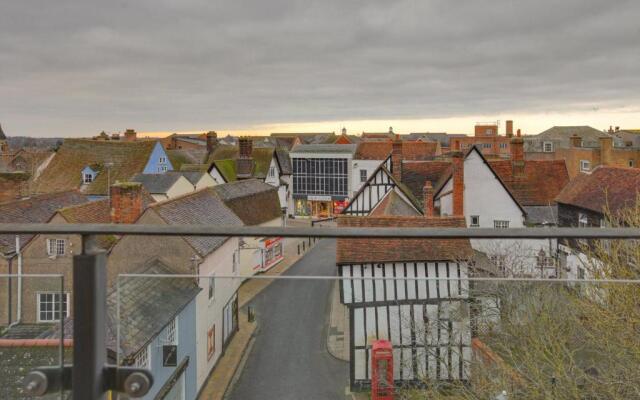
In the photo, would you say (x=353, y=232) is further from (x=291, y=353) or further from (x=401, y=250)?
(x=401, y=250)

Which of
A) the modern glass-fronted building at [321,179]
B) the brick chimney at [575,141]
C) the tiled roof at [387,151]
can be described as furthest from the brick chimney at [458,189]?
the brick chimney at [575,141]

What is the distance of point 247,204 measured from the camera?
27.0 m

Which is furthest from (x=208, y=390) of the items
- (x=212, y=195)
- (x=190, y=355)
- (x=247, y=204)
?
(x=247, y=204)

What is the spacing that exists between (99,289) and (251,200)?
2566cm

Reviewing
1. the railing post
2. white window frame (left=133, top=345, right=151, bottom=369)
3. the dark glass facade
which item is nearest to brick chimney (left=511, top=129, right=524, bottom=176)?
the dark glass facade

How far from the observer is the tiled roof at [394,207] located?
1964 centimetres

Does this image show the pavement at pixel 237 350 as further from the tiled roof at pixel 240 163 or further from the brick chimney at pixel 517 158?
the tiled roof at pixel 240 163

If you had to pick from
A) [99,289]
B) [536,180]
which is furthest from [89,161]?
[99,289]

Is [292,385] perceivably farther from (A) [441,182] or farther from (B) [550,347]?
(A) [441,182]

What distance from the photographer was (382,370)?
10.7ft

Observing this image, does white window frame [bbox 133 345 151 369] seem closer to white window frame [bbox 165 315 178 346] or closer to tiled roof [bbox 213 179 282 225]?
white window frame [bbox 165 315 178 346]

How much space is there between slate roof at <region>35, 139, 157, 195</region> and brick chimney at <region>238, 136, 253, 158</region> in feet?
18.1

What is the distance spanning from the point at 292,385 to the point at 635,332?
254cm

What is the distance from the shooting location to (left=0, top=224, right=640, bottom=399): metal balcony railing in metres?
2.09
